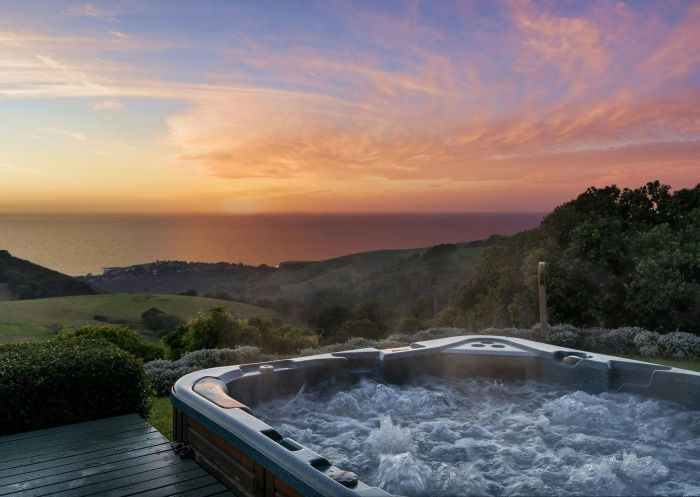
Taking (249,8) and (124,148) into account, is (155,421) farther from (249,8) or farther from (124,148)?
(124,148)

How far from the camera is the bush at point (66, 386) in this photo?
140 inches

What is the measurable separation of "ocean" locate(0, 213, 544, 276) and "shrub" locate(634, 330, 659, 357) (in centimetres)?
458

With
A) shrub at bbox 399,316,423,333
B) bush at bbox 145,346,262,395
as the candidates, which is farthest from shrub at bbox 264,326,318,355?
shrub at bbox 399,316,423,333

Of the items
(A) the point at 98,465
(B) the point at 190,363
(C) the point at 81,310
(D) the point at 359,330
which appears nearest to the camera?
(A) the point at 98,465

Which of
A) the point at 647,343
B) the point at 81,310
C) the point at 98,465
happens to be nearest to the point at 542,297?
the point at 647,343

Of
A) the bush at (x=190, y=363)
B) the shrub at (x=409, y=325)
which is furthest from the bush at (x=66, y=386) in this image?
the shrub at (x=409, y=325)

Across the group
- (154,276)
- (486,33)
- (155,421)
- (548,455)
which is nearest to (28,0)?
(155,421)

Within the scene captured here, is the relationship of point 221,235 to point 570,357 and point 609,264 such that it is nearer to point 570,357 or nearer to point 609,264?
point 609,264

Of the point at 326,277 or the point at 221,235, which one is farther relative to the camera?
the point at 326,277

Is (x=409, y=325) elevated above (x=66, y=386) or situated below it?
below

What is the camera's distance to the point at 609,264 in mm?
9109

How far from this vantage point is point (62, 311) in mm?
12047

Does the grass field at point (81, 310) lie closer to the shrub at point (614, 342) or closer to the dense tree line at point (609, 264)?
the dense tree line at point (609, 264)

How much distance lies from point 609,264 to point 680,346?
9.33 feet
